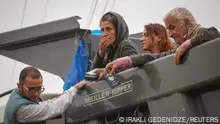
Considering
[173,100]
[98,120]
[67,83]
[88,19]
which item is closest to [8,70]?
[88,19]

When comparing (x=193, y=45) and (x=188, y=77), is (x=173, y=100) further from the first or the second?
(x=193, y=45)

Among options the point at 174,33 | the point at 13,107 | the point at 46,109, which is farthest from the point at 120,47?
the point at 13,107

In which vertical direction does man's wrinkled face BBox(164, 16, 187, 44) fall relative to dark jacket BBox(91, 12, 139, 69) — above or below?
below

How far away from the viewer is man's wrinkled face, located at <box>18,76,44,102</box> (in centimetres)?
209

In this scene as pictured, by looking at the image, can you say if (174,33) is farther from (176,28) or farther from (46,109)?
(46,109)

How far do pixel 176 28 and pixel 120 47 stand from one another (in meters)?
0.38

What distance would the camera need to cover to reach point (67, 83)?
2.46 metres

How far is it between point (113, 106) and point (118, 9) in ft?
11.0

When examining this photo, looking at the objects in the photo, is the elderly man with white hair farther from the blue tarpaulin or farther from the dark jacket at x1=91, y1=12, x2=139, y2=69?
the blue tarpaulin

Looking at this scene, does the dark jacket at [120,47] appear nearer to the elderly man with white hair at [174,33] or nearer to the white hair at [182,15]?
the elderly man with white hair at [174,33]

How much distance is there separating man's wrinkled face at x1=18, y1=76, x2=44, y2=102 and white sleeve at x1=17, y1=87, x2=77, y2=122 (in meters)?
0.08

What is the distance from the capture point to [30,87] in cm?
209

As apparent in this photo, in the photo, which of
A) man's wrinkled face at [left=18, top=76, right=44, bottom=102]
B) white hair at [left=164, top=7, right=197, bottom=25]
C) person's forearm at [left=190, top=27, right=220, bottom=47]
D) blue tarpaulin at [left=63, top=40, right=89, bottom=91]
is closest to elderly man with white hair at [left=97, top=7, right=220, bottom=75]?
white hair at [left=164, top=7, right=197, bottom=25]

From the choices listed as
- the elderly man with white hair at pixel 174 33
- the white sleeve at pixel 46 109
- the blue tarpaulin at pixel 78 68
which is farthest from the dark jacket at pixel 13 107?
the elderly man with white hair at pixel 174 33
